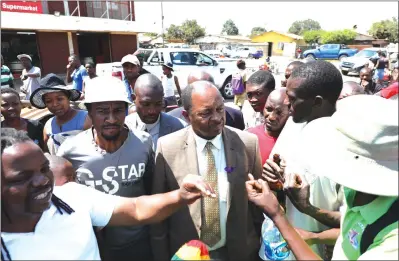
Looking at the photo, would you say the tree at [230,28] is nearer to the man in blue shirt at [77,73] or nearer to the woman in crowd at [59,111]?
the man in blue shirt at [77,73]

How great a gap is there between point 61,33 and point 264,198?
1689 cm

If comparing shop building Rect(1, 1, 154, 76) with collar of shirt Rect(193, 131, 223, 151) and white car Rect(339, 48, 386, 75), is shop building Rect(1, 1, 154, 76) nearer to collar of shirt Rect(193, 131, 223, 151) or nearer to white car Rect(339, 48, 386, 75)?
white car Rect(339, 48, 386, 75)

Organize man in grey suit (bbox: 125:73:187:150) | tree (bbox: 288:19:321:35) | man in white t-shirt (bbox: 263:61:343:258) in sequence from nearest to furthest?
1. man in white t-shirt (bbox: 263:61:343:258)
2. man in grey suit (bbox: 125:73:187:150)
3. tree (bbox: 288:19:321:35)

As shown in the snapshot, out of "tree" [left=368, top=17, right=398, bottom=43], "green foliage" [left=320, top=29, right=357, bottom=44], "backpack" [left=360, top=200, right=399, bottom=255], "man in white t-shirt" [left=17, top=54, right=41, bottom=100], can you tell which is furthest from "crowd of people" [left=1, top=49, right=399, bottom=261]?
"green foliage" [left=320, top=29, right=357, bottom=44]

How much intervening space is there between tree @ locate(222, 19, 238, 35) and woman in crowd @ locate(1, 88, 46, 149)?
10203 cm

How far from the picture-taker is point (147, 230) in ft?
7.29

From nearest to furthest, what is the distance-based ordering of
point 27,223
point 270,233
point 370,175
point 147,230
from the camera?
point 370,175 → point 27,223 → point 270,233 → point 147,230

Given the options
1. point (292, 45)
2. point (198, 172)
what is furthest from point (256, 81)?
point (292, 45)

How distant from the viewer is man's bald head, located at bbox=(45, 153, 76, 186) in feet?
6.20

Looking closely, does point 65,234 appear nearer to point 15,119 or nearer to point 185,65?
point 15,119

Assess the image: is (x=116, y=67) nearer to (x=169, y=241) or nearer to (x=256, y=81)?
(x=256, y=81)

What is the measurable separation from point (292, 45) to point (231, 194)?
1201 inches

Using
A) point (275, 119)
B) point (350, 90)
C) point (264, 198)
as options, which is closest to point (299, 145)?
point (264, 198)

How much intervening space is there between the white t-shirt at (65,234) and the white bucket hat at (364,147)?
1.01 metres
